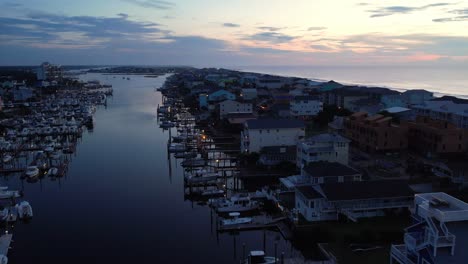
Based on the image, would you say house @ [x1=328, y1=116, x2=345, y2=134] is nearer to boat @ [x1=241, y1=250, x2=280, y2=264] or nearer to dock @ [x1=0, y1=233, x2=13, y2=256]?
boat @ [x1=241, y1=250, x2=280, y2=264]

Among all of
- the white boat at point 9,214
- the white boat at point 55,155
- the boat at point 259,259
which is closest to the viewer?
the boat at point 259,259

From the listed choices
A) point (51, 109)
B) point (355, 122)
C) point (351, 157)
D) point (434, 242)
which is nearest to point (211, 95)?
point (51, 109)

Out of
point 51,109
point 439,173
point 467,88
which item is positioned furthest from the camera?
point 467,88

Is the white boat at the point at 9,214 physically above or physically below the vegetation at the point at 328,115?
below

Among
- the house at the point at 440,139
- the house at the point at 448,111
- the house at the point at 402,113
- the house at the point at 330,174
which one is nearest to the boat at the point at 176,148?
the house at the point at 330,174

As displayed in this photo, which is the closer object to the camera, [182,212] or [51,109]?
[182,212]

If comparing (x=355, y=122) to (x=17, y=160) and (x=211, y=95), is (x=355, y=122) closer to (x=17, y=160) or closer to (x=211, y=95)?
(x=17, y=160)

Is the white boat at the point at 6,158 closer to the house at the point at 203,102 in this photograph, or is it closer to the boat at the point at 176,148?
the boat at the point at 176,148

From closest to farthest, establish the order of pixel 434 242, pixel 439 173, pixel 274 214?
pixel 434 242
pixel 274 214
pixel 439 173
